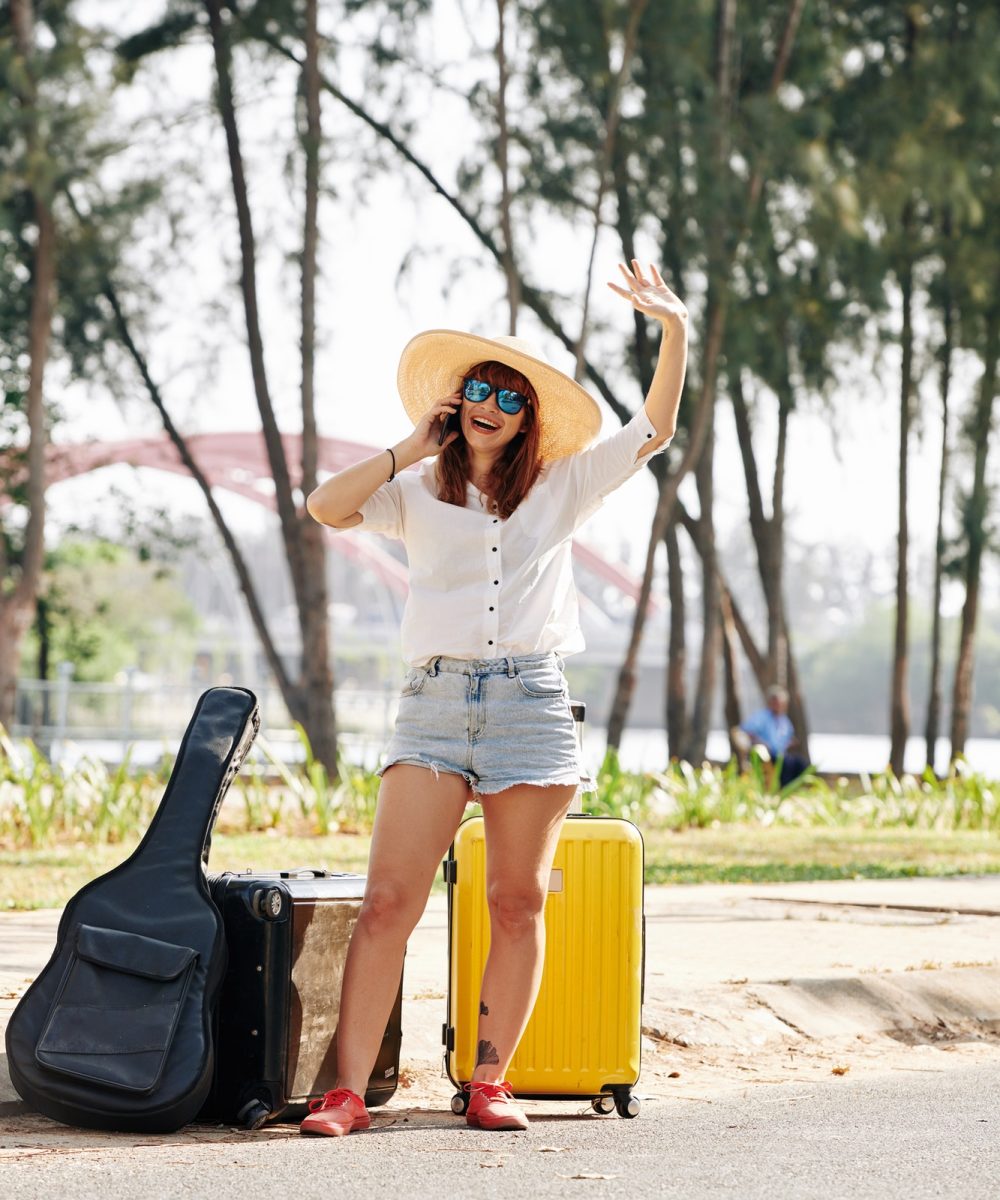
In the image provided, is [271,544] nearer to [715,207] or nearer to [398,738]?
[715,207]

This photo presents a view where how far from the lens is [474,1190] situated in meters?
3.47

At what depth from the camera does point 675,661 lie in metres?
22.0

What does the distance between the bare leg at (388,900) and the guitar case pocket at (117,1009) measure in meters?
0.39

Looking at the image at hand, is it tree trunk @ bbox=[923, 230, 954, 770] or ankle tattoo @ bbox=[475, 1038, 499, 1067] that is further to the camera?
tree trunk @ bbox=[923, 230, 954, 770]

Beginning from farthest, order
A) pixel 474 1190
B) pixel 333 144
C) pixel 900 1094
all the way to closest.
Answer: pixel 333 144, pixel 900 1094, pixel 474 1190

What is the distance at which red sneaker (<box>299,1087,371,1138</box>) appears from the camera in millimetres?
3967

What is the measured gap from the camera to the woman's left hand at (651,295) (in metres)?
4.32

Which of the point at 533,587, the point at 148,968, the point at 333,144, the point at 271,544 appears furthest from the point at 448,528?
the point at 271,544

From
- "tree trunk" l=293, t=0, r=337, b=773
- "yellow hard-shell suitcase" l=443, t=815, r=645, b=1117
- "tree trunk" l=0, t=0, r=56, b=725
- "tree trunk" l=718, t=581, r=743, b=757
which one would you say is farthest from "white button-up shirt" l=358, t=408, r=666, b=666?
"tree trunk" l=718, t=581, r=743, b=757

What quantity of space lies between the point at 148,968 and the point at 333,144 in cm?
1471

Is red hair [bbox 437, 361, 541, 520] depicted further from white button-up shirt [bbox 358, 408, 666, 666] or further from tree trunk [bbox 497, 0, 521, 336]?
tree trunk [bbox 497, 0, 521, 336]

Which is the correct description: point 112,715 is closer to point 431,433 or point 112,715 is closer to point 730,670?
point 730,670

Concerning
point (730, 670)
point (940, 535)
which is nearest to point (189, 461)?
point (730, 670)

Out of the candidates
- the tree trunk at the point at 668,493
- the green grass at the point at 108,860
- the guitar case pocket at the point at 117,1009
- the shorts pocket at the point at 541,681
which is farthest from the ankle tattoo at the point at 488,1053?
the tree trunk at the point at 668,493
